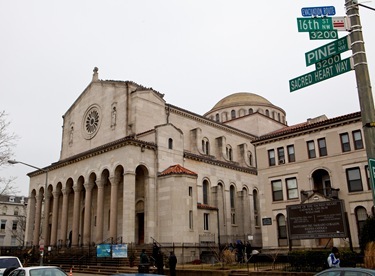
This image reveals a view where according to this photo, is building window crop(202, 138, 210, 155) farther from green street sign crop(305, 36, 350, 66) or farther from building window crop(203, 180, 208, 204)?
green street sign crop(305, 36, 350, 66)

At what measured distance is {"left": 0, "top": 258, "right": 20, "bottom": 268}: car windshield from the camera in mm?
18533

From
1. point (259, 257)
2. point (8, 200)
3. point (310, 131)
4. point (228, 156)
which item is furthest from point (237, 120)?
point (8, 200)

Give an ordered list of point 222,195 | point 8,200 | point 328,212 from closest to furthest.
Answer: point 328,212, point 222,195, point 8,200

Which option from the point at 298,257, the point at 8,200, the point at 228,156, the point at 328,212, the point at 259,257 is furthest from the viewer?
the point at 8,200

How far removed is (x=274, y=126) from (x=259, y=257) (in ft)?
121

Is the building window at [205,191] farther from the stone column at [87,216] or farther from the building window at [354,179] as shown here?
the building window at [354,179]

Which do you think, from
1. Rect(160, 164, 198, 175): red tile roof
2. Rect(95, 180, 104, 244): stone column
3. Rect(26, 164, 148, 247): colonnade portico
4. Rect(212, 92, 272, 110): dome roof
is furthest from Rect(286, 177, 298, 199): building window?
Rect(212, 92, 272, 110): dome roof

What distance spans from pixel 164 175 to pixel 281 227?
40.1ft

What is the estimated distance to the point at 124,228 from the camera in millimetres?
35031

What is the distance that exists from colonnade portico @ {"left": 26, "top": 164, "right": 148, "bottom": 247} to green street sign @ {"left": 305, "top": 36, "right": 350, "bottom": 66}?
27.8 metres

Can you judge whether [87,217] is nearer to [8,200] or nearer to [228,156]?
[228,156]

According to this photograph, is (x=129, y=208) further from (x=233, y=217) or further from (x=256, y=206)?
(x=256, y=206)

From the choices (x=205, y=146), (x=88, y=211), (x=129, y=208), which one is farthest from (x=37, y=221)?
(x=205, y=146)

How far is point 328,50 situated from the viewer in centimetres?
878
